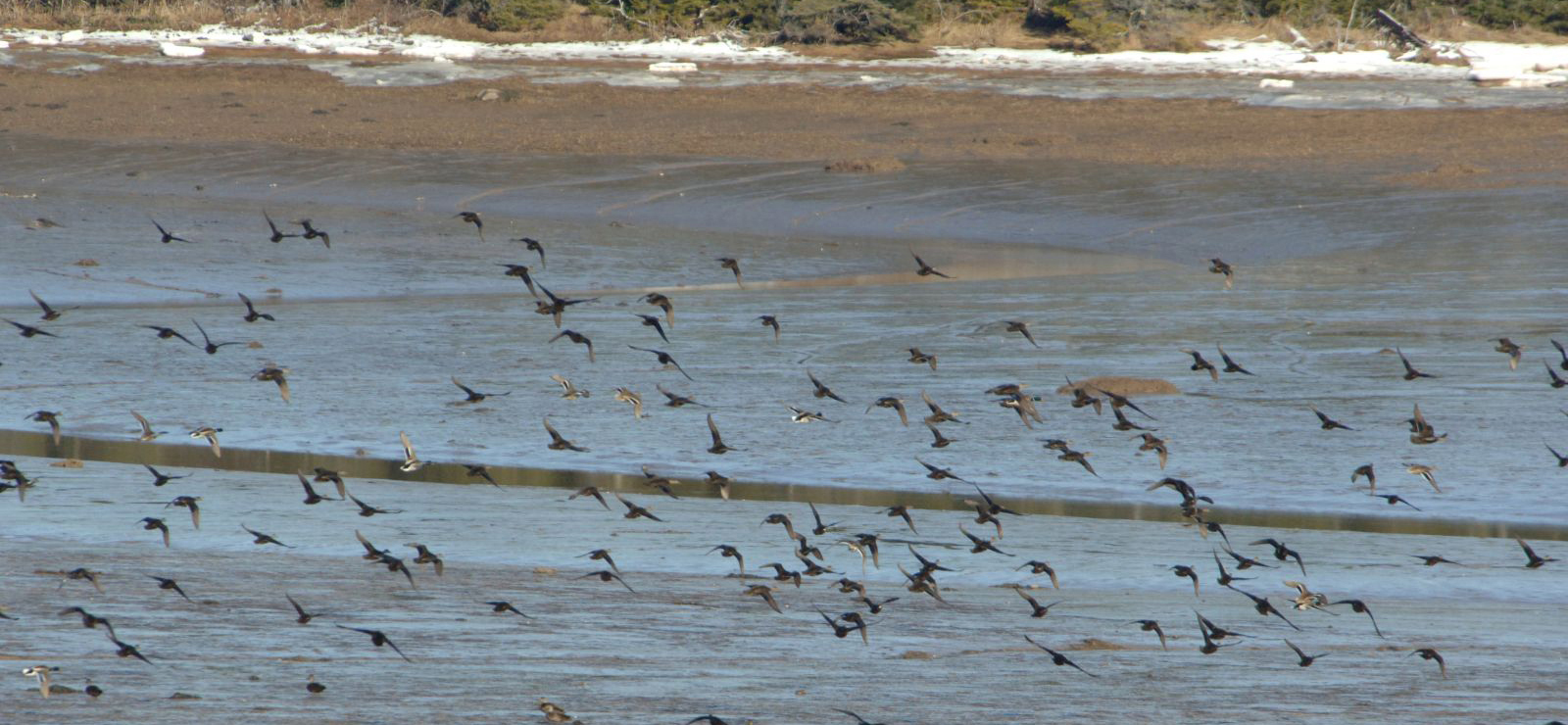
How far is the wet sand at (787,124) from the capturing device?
27.8 metres

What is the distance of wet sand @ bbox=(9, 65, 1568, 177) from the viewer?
2783cm

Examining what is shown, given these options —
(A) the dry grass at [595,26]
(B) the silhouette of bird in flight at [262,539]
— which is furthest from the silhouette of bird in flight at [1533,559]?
(A) the dry grass at [595,26]

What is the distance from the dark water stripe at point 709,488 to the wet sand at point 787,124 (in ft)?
47.2

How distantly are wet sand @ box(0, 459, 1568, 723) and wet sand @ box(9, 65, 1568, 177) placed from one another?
16.1 m

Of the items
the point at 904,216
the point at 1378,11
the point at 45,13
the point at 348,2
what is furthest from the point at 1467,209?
the point at 45,13

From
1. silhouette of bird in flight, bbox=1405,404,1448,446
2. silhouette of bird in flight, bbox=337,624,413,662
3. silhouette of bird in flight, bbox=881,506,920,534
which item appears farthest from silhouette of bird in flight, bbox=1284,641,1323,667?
silhouette of bird in flight, bbox=1405,404,1448,446

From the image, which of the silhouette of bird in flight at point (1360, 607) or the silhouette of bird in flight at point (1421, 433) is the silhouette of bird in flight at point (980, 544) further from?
the silhouette of bird in flight at point (1421, 433)

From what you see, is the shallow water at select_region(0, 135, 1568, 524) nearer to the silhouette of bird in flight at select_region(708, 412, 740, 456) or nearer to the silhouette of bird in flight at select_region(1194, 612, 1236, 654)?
the silhouette of bird in flight at select_region(708, 412, 740, 456)

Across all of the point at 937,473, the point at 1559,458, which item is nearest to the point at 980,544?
the point at 937,473

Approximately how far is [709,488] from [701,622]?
10.3ft

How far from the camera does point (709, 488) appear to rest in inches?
472

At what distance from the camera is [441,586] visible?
9.42 m

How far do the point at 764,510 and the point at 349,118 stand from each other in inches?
865

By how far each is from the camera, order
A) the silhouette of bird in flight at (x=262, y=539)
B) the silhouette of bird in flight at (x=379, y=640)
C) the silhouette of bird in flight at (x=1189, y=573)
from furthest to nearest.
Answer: the silhouette of bird in flight at (x=262, y=539), the silhouette of bird in flight at (x=1189, y=573), the silhouette of bird in flight at (x=379, y=640)
